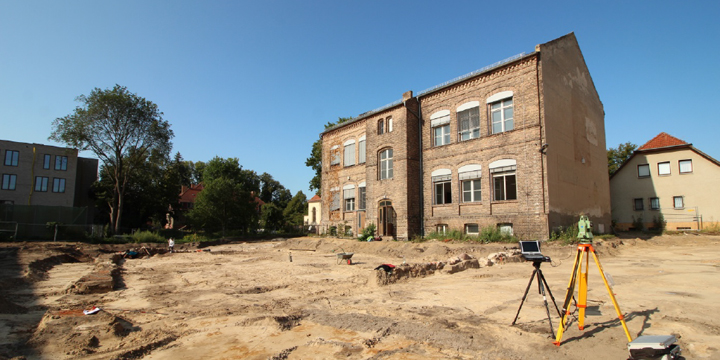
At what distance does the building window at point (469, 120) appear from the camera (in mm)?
21297

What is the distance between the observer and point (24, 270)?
13391 millimetres

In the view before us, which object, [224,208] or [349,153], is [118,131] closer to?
[224,208]

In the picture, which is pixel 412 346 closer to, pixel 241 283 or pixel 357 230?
pixel 241 283

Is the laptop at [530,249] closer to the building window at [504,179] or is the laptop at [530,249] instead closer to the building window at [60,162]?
the building window at [504,179]

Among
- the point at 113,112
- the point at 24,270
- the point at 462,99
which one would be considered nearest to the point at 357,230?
the point at 462,99

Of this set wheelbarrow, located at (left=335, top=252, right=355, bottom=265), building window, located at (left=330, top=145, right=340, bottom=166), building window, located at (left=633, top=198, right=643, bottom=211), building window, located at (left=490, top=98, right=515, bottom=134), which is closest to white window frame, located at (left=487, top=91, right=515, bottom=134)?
building window, located at (left=490, top=98, right=515, bottom=134)

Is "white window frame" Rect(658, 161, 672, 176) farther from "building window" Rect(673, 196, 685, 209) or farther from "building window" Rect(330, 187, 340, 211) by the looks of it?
"building window" Rect(330, 187, 340, 211)

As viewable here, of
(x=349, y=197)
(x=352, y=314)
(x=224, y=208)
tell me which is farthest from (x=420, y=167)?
(x=224, y=208)

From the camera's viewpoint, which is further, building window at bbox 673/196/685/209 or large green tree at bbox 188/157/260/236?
large green tree at bbox 188/157/260/236

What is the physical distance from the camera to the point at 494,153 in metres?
20.1

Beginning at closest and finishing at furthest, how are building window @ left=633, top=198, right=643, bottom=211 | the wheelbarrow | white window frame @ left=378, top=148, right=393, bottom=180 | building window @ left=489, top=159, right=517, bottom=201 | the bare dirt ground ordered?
the bare dirt ground < the wheelbarrow < building window @ left=489, top=159, right=517, bottom=201 < white window frame @ left=378, top=148, right=393, bottom=180 < building window @ left=633, top=198, right=643, bottom=211

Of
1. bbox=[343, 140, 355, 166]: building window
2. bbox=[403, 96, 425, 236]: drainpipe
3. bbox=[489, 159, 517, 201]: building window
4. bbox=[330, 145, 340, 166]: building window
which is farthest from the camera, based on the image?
bbox=[330, 145, 340, 166]: building window

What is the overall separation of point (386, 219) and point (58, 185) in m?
39.1

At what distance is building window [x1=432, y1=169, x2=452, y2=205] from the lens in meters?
22.5
